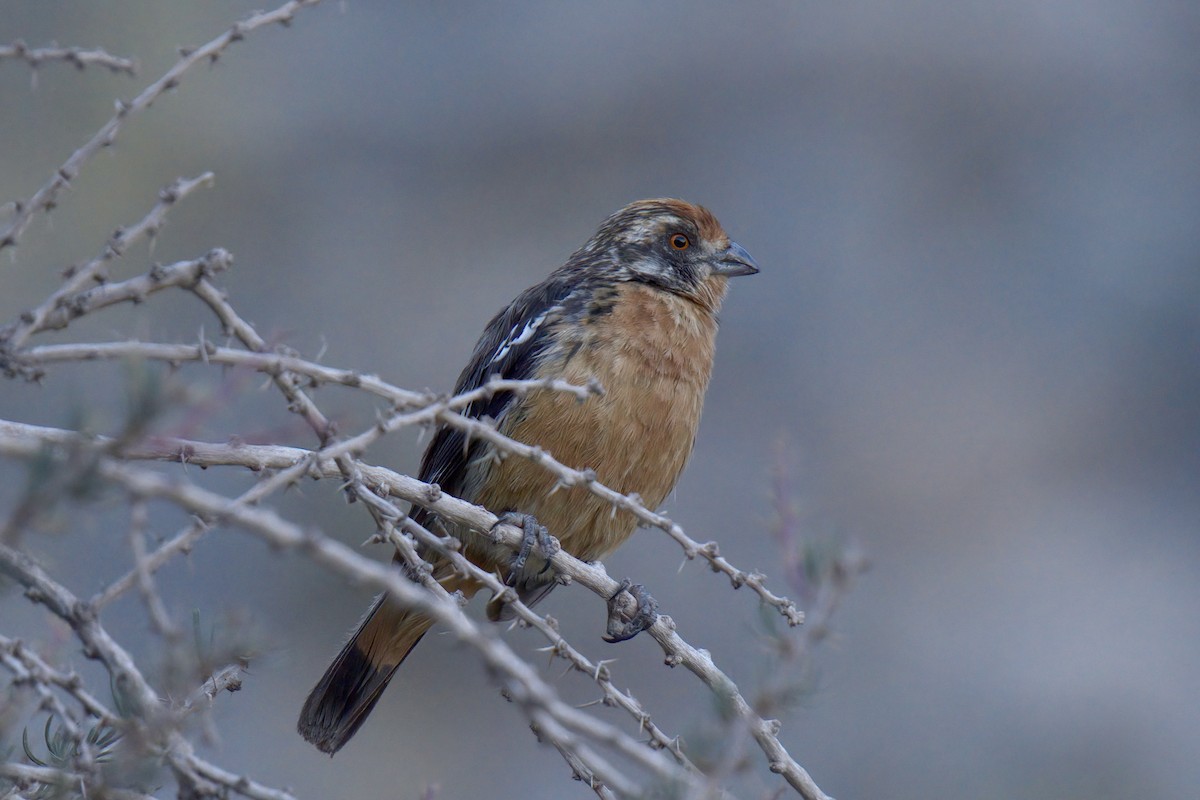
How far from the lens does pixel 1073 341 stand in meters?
12.9

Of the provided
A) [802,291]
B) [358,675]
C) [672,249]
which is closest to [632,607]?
[358,675]

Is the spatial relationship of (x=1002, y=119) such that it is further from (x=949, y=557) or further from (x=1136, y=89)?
(x=949, y=557)

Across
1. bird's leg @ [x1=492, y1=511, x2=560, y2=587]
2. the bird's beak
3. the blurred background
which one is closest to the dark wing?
bird's leg @ [x1=492, y1=511, x2=560, y2=587]

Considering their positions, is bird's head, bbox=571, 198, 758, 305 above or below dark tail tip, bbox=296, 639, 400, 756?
above

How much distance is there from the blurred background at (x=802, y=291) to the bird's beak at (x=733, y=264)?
548 cm

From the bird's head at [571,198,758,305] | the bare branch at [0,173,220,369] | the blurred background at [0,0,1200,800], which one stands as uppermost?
the blurred background at [0,0,1200,800]

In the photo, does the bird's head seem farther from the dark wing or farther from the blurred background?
the blurred background

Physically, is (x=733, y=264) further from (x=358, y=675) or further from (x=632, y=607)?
(x=358, y=675)

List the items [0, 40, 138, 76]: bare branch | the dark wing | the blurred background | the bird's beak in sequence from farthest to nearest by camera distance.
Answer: the blurred background
the bird's beak
the dark wing
[0, 40, 138, 76]: bare branch

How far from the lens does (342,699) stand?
494 centimetres

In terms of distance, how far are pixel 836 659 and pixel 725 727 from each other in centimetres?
972

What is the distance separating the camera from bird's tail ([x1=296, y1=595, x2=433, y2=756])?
487 centimetres

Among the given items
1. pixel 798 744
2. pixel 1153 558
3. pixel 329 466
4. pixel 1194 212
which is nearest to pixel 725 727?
pixel 329 466

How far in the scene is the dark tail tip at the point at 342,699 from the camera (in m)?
4.86
